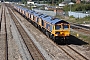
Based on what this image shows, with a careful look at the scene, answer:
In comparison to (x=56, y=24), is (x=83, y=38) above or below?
below

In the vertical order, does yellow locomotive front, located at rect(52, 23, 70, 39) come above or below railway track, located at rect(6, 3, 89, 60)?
above

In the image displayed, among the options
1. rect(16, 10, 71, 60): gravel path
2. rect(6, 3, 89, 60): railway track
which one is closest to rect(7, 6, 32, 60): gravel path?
rect(16, 10, 71, 60): gravel path

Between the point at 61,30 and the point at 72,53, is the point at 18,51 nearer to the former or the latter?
the point at 72,53

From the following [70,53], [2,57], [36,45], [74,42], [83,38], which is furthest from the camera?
[83,38]

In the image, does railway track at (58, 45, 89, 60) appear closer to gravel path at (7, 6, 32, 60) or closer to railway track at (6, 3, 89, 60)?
railway track at (6, 3, 89, 60)

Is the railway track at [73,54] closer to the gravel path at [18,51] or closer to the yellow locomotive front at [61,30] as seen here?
the yellow locomotive front at [61,30]

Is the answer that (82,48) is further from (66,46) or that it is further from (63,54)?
(63,54)

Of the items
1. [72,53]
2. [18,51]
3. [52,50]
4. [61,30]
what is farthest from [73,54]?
[18,51]

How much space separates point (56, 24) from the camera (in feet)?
89.2

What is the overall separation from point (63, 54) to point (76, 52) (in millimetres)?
1505

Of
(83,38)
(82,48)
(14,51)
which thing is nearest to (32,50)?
(14,51)

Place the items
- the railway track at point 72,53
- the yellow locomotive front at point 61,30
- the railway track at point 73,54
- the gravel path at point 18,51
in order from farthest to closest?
the yellow locomotive front at point 61,30 → the gravel path at point 18,51 → the railway track at point 72,53 → the railway track at point 73,54

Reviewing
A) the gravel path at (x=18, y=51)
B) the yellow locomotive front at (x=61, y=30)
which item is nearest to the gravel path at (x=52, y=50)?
the yellow locomotive front at (x=61, y=30)

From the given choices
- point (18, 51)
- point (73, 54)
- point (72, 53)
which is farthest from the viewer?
point (18, 51)
